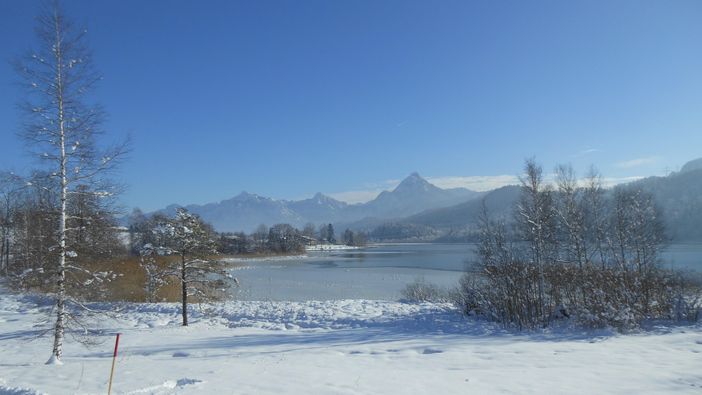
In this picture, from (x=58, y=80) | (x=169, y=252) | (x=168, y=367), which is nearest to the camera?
(x=168, y=367)

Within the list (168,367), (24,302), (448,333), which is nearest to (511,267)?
(448,333)

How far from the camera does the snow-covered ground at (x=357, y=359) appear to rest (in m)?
7.84

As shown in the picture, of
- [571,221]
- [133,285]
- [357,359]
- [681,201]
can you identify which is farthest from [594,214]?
[681,201]

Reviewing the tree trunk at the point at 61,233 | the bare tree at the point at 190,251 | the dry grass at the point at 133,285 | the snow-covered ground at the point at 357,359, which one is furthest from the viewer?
the dry grass at the point at 133,285

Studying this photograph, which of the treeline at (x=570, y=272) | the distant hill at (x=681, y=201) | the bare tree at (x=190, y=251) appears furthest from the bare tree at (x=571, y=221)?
the distant hill at (x=681, y=201)

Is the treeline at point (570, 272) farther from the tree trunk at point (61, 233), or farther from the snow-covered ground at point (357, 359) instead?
the tree trunk at point (61, 233)

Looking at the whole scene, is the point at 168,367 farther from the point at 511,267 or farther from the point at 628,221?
the point at 628,221

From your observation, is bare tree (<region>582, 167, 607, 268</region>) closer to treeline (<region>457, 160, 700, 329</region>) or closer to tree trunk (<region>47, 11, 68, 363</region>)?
treeline (<region>457, 160, 700, 329</region>)

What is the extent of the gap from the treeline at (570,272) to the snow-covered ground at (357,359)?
137cm

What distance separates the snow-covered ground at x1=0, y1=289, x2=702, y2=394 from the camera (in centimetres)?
784

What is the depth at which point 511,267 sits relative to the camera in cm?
1911

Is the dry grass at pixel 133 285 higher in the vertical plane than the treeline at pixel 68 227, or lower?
lower

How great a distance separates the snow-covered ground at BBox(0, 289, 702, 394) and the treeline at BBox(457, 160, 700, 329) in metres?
1.37

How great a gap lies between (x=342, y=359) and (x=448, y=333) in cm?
690
